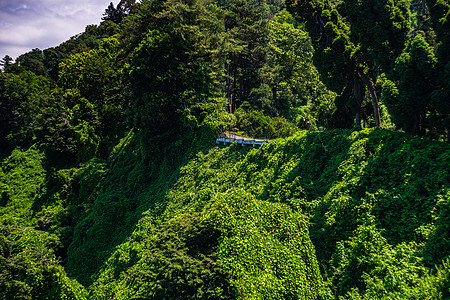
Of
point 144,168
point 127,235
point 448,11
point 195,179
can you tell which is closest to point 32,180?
point 144,168

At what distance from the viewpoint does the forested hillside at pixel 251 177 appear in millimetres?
8305

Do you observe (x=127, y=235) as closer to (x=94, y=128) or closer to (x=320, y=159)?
(x=320, y=159)

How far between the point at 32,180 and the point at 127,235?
2382cm

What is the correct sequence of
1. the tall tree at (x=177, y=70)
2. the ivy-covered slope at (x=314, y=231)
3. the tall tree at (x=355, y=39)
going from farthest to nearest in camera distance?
1. the tall tree at (x=177, y=70)
2. the tall tree at (x=355, y=39)
3. the ivy-covered slope at (x=314, y=231)

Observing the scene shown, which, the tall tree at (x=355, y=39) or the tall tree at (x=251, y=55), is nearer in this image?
the tall tree at (x=355, y=39)

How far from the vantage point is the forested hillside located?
27.2ft

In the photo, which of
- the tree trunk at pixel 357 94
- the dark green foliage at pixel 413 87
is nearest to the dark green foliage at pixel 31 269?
the dark green foliage at pixel 413 87

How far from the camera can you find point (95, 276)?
53.5 ft

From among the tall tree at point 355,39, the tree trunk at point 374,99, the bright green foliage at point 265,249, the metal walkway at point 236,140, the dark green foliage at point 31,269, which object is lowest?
the dark green foliage at point 31,269

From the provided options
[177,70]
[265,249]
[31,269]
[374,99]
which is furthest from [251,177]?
[177,70]

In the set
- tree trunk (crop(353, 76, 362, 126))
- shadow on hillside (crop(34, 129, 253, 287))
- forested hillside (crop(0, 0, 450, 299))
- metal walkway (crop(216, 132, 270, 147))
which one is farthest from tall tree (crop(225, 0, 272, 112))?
tree trunk (crop(353, 76, 362, 126))

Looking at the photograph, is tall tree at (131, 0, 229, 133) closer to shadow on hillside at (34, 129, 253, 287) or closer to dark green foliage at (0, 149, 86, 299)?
shadow on hillside at (34, 129, 253, 287)

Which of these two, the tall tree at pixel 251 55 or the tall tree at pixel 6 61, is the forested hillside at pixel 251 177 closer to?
the tall tree at pixel 251 55

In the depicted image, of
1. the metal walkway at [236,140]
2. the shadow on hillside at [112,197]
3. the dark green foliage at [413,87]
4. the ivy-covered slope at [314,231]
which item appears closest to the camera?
the ivy-covered slope at [314,231]
